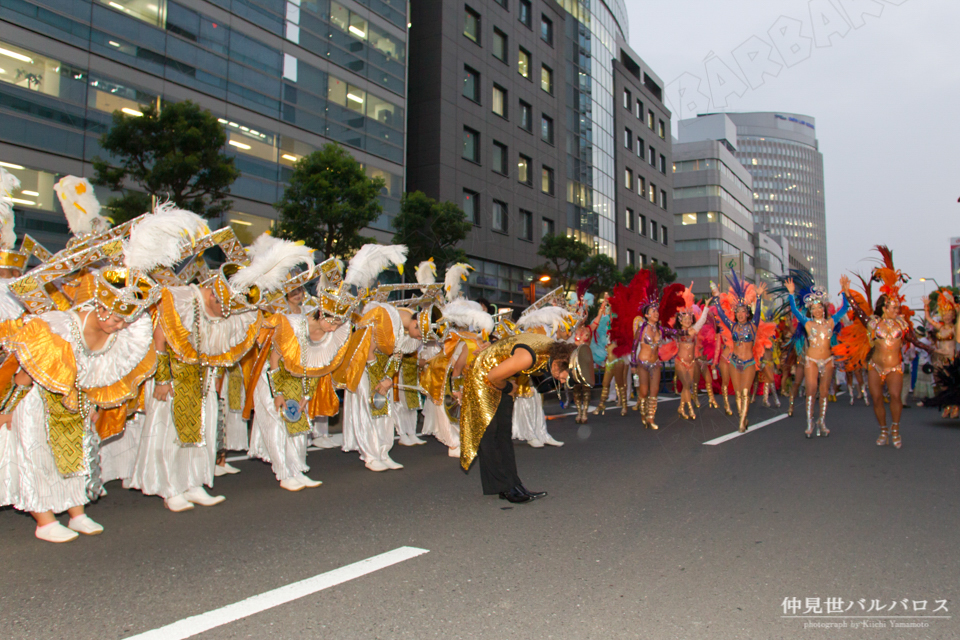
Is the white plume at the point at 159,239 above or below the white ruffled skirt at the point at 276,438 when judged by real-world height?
above

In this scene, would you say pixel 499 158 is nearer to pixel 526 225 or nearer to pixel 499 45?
pixel 526 225

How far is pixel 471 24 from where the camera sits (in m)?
32.5

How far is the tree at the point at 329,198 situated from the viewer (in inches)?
670

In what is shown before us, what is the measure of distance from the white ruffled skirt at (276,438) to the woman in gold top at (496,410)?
1618 mm

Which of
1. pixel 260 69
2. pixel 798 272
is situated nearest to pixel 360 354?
pixel 798 272

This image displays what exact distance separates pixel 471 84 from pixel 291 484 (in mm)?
29283

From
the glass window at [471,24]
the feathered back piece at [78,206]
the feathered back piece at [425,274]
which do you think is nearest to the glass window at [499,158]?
the glass window at [471,24]

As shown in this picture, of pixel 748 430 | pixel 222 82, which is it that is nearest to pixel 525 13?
pixel 222 82

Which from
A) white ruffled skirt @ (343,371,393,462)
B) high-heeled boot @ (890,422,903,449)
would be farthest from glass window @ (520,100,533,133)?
white ruffled skirt @ (343,371,393,462)

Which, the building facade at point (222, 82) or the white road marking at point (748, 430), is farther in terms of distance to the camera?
the building facade at point (222, 82)

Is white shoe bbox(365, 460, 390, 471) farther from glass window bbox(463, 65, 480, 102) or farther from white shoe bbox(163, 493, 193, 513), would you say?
glass window bbox(463, 65, 480, 102)

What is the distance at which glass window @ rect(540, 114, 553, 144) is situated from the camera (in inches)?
1467

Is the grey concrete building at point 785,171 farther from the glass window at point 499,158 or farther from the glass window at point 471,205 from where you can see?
the glass window at point 471,205

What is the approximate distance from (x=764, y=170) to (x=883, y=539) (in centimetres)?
11779
